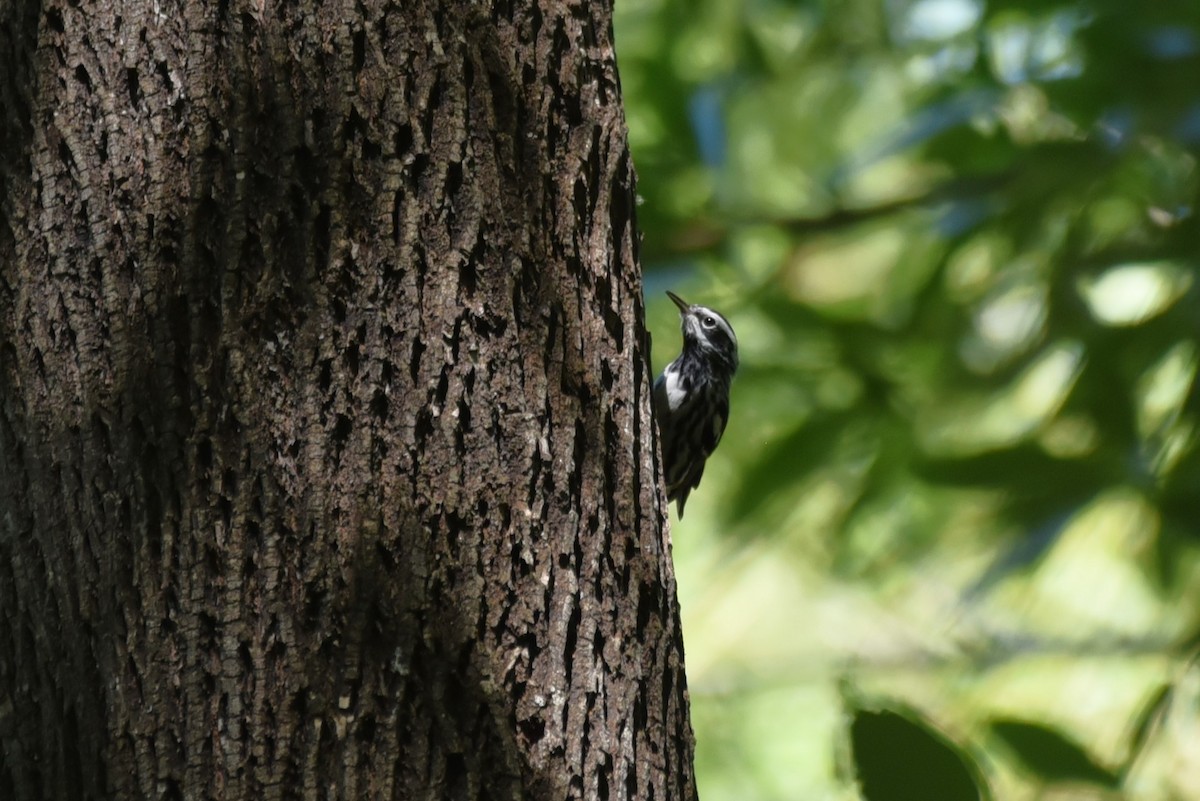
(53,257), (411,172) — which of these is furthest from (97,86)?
(411,172)

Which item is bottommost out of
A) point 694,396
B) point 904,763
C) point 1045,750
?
point 904,763

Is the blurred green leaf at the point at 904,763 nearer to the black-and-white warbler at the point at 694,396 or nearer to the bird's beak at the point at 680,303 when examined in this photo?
the black-and-white warbler at the point at 694,396

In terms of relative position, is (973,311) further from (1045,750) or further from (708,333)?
(1045,750)

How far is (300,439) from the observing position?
5.74 feet

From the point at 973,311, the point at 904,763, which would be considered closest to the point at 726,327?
the point at 973,311

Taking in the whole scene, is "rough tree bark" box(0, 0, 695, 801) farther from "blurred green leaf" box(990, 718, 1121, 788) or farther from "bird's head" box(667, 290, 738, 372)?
"bird's head" box(667, 290, 738, 372)

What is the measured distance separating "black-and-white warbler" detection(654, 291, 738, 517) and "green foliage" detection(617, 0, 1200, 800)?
160mm

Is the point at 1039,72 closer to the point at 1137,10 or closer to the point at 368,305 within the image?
the point at 1137,10

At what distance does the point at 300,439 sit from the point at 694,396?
11.9ft

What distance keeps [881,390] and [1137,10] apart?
1399 millimetres

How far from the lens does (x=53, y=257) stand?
1.84 m

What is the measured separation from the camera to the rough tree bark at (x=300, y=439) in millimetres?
1697

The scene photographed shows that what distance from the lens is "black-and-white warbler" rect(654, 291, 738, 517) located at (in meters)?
5.19

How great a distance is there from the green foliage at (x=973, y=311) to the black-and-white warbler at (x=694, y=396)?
16 centimetres
